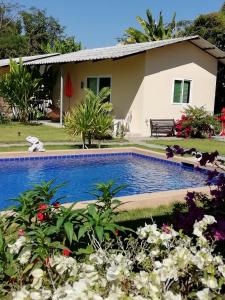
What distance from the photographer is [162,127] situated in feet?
62.2

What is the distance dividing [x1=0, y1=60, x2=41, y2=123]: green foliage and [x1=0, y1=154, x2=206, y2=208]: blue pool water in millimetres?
9036

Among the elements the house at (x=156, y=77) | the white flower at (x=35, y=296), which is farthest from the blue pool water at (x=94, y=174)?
the white flower at (x=35, y=296)

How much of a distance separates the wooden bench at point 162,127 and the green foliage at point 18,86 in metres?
7.07

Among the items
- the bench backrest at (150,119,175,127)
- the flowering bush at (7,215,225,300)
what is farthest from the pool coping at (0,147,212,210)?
the bench backrest at (150,119,175,127)

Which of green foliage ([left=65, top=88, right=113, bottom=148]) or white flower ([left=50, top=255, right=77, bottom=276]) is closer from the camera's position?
white flower ([left=50, top=255, right=77, bottom=276])

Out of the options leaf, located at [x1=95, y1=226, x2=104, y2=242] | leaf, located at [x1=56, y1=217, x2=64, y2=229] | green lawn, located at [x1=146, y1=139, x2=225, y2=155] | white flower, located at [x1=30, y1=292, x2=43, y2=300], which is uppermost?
white flower, located at [x1=30, y1=292, x2=43, y2=300]

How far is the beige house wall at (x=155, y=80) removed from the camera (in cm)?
1884

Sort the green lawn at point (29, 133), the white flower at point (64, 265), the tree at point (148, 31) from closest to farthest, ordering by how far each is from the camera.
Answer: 1. the white flower at point (64, 265)
2. the green lawn at point (29, 133)
3. the tree at point (148, 31)

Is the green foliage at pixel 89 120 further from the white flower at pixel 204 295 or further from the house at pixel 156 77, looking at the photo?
the white flower at pixel 204 295

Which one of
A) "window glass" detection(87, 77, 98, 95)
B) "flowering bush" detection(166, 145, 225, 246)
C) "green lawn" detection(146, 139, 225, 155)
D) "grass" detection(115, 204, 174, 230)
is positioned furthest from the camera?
"window glass" detection(87, 77, 98, 95)

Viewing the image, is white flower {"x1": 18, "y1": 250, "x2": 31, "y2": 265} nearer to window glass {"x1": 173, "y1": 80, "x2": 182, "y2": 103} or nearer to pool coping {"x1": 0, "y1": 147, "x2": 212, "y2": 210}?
pool coping {"x1": 0, "y1": 147, "x2": 212, "y2": 210}

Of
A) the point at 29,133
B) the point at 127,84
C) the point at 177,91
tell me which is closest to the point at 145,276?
the point at 29,133

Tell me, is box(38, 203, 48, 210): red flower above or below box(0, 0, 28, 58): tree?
below

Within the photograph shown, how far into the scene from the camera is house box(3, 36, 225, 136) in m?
18.8
